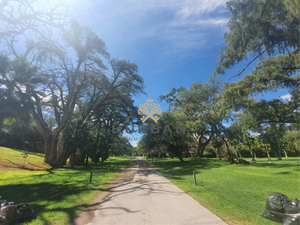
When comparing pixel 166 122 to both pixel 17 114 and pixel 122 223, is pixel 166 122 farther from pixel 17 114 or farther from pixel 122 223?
pixel 122 223

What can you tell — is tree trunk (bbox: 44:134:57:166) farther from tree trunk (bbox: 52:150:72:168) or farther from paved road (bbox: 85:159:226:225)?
paved road (bbox: 85:159:226:225)

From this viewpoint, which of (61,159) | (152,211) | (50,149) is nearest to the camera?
(152,211)

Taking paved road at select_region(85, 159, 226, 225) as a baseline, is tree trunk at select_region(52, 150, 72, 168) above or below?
above

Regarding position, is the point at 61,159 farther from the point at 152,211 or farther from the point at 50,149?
the point at 152,211

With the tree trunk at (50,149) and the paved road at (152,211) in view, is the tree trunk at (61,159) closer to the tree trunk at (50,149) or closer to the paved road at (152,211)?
the tree trunk at (50,149)

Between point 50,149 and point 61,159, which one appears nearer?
point 50,149

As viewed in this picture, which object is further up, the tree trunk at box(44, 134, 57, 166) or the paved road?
the tree trunk at box(44, 134, 57, 166)

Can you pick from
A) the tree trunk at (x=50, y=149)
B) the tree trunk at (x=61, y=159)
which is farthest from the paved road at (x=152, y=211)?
the tree trunk at (x=50, y=149)

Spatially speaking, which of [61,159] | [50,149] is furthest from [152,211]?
[50,149]

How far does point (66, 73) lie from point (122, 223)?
2067cm

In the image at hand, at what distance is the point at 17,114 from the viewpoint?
10984mm

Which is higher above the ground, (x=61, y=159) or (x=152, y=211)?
(x=61, y=159)

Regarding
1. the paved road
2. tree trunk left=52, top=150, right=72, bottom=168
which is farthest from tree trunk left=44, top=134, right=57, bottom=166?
the paved road

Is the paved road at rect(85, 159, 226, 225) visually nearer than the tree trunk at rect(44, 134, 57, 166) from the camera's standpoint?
Yes
